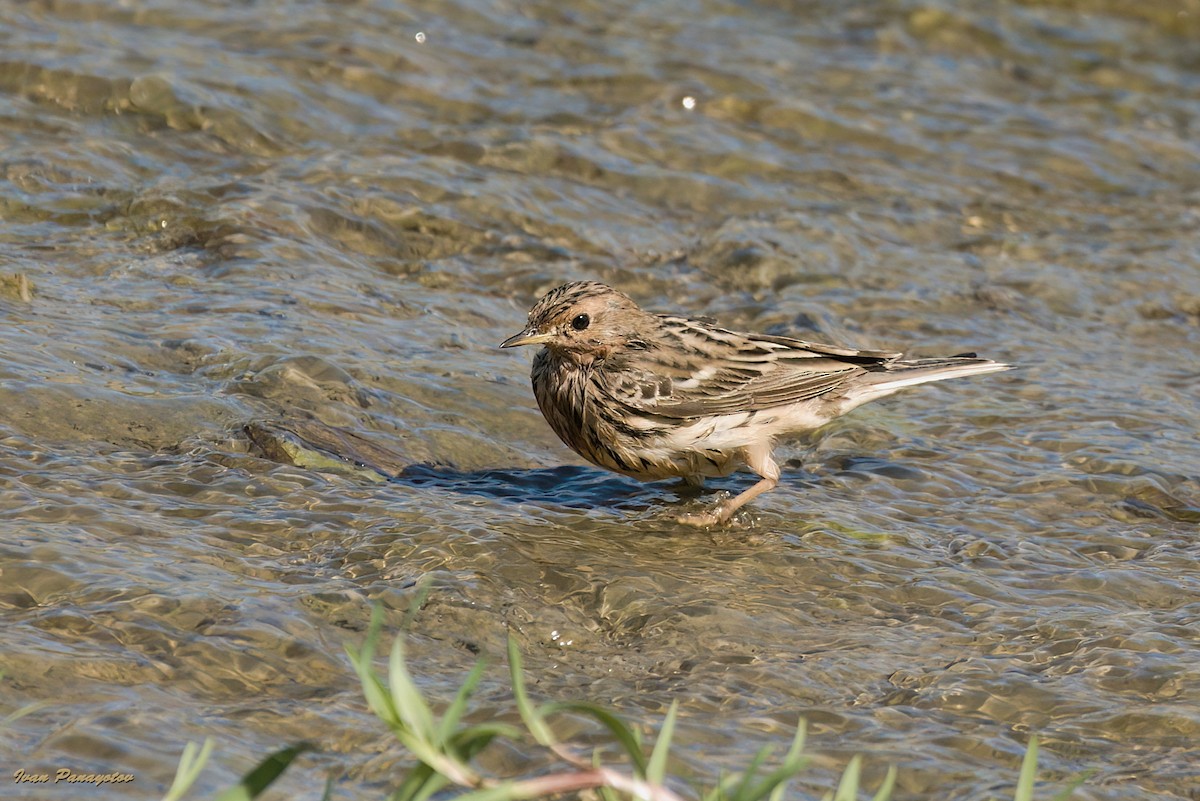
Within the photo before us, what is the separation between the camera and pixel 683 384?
7746mm

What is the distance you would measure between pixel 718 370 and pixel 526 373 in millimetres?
1543

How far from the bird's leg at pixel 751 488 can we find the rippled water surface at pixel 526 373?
0.33 feet

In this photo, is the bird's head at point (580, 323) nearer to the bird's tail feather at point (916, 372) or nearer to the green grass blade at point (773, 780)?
the bird's tail feather at point (916, 372)

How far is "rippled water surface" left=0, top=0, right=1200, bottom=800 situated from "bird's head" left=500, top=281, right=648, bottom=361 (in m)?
0.72

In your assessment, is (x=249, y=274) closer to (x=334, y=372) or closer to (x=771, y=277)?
(x=334, y=372)

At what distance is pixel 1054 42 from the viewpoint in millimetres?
16172

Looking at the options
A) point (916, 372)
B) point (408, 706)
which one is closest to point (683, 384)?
point (916, 372)

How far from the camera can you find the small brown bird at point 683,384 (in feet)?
24.9

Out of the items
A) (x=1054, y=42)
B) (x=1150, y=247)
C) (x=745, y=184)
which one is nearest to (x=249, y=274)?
(x=745, y=184)

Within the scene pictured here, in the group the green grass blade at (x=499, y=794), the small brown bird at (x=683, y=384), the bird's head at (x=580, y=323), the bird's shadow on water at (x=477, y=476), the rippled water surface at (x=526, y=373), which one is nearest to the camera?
the green grass blade at (x=499, y=794)

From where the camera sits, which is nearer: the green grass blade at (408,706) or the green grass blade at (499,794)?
the green grass blade at (499,794)

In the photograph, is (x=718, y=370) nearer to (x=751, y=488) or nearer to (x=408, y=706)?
(x=751, y=488)

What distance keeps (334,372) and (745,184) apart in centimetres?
501

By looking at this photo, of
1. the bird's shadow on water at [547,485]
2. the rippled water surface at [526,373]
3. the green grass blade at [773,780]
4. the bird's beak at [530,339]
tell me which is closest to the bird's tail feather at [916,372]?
the rippled water surface at [526,373]
